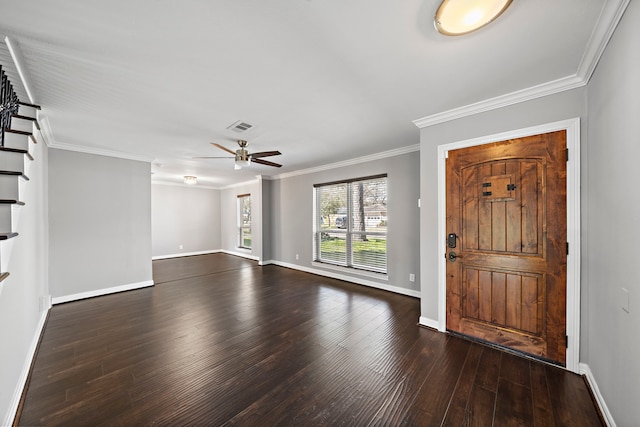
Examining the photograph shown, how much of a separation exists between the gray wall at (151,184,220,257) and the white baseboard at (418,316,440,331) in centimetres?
773

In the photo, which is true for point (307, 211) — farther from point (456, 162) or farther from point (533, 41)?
point (533, 41)

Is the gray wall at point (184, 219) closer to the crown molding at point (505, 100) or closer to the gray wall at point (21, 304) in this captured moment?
the gray wall at point (21, 304)

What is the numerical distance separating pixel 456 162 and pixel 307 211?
3.73m

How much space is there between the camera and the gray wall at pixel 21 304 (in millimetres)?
1569

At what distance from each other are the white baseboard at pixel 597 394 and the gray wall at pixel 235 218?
19.8 feet

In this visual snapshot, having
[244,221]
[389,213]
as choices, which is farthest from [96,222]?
[389,213]

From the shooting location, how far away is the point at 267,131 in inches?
129

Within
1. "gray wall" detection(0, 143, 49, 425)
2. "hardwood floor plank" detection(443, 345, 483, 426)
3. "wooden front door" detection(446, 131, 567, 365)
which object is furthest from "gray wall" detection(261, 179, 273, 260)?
"hardwood floor plank" detection(443, 345, 483, 426)

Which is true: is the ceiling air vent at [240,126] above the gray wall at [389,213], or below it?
above

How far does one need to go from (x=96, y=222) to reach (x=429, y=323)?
17.8 feet

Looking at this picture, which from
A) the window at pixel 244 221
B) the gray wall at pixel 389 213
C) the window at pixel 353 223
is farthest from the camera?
the window at pixel 244 221

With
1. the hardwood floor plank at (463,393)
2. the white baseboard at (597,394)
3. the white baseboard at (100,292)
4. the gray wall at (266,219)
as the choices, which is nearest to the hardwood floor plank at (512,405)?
the hardwood floor plank at (463,393)

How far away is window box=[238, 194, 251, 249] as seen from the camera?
8070 millimetres

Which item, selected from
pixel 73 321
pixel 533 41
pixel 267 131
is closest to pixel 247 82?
pixel 267 131
